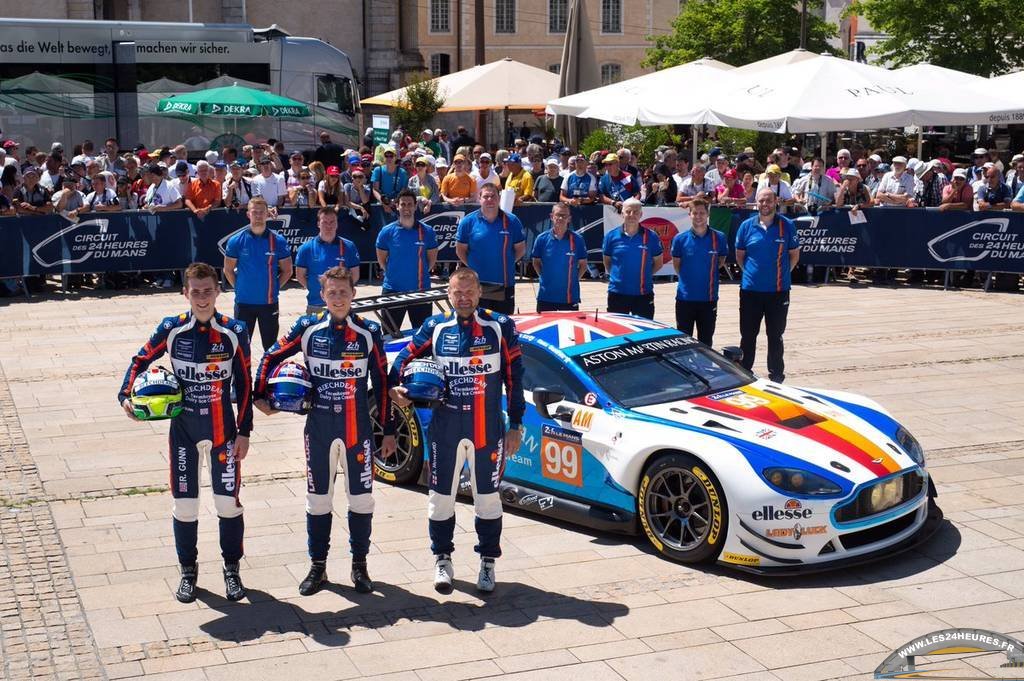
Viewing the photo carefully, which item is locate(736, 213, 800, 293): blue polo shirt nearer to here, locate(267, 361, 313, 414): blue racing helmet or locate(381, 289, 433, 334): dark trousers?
locate(381, 289, 433, 334): dark trousers

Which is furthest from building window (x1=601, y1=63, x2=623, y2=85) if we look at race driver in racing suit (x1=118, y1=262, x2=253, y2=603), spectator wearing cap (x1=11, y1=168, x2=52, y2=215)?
race driver in racing suit (x1=118, y1=262, x2=253, y2=603)

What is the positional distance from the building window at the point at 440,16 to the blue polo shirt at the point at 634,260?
2252 inches

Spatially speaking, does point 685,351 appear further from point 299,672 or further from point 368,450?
point 299,672

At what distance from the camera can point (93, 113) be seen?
28.9m

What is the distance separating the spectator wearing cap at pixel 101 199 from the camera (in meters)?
18.8

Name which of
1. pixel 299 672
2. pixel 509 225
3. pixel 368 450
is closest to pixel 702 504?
pixel 368 450

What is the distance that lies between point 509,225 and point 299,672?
6991 mm

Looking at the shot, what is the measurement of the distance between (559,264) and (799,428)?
461 centimetres

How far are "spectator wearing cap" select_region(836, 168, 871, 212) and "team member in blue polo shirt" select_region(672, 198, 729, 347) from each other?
7.70 metres

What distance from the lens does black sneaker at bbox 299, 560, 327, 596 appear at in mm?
7473

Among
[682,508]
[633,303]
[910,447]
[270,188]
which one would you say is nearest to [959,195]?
[633,303]

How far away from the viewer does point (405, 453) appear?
9.58m

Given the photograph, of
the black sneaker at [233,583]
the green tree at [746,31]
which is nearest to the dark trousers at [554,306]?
the black sneaker at [233,583]

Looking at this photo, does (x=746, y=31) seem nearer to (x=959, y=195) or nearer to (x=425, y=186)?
(x=959, y=195)
